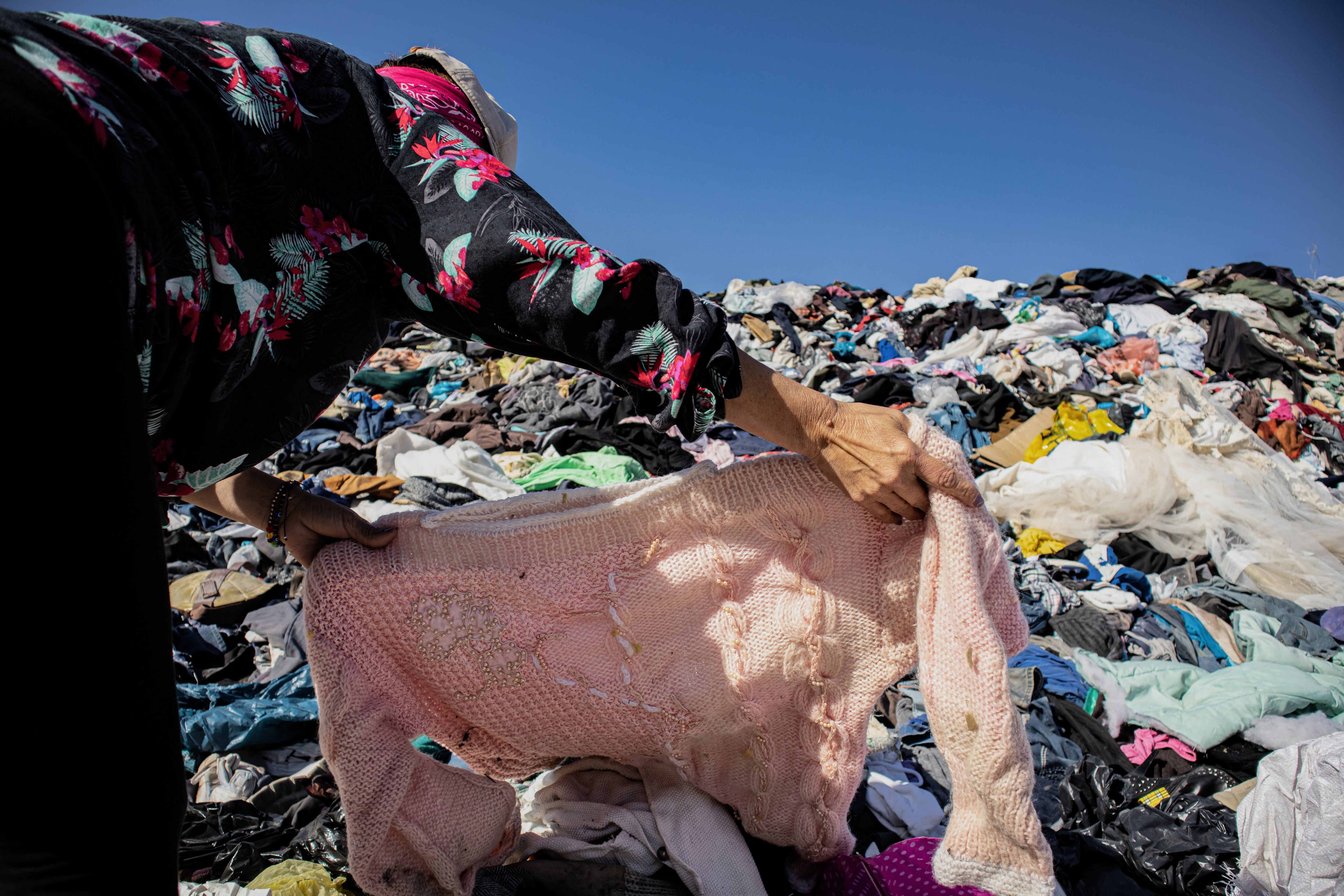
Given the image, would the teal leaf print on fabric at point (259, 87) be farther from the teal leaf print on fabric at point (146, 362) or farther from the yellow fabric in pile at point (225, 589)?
the yellow fabric in pile at point (225, 589)

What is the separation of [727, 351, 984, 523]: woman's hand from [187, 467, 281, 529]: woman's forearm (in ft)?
2.64

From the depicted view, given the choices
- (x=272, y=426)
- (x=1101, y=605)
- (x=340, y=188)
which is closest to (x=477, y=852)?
(x=272, y=426)

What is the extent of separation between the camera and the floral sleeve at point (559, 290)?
3.01ft

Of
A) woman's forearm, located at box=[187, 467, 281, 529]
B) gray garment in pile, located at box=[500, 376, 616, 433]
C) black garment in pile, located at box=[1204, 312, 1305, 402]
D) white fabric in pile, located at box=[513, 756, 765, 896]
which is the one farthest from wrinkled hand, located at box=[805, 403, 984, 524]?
black garment in pile, located at box=[1204, 312, 1305, 402]

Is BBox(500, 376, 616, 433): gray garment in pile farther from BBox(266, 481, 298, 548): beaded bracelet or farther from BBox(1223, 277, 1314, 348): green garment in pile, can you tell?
BBox(1223, 277, 1314, 348): green garment in pile

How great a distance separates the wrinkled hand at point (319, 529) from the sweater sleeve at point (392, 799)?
16 centimetres

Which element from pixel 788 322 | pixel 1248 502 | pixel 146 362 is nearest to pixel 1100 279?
pixel 788 322

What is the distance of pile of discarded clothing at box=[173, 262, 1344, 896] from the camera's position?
4.50 ft

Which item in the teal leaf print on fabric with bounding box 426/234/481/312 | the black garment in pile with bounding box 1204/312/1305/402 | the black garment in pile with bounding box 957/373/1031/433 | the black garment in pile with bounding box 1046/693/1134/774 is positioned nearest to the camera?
the teal leaf print on fabric with bounding box 426/234/481/312

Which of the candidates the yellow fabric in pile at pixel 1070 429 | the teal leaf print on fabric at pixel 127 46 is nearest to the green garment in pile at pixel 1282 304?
the yellow fabric in pile at pixel 1070 429

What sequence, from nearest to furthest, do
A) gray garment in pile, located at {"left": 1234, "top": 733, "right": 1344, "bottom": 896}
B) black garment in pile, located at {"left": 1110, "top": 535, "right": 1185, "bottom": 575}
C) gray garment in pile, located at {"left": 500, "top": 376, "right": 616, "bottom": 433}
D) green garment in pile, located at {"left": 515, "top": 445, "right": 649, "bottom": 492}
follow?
gray garment in pile, located at {"left": 1234, "top": 733, "right": 1344, "bottom": 896} < black garment in pile, located at {"left": 1110, "top": 535, "right": 1185, "bottom": 575} < green garment in pile, located at {"left": 515, "top": 445, "right": 649, "bottom": 492} < gray garment in pile, located at {"left": 500, "top": 376, "right": 616, "bottom": 433}

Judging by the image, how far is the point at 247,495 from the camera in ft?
3.99

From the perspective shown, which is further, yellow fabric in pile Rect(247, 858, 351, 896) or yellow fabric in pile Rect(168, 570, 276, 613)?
yellow fabric in pile Rect(168, 570, 276, 613)

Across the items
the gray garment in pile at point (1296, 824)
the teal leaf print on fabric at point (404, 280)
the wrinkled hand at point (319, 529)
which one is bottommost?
the gray garment in pile at point (1296, 824)
